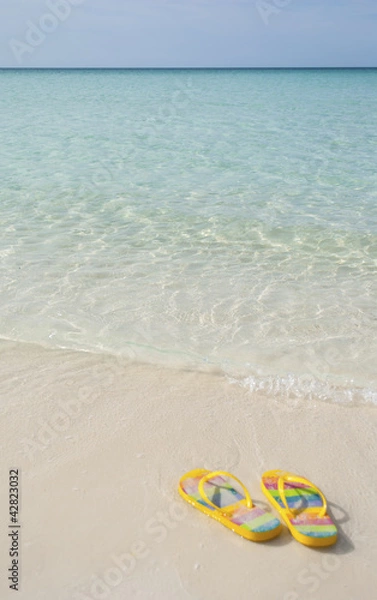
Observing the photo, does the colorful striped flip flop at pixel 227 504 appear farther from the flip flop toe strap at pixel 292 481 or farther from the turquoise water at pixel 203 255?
the turquoise water at pixel 203 255

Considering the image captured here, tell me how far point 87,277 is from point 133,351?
170 cm

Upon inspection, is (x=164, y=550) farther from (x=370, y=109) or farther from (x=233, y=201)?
(x=370, y=109)

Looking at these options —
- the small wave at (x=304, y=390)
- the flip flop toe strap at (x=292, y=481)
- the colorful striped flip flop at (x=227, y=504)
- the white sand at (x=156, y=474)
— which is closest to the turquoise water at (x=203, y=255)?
the small wave at (x=304, y=390)

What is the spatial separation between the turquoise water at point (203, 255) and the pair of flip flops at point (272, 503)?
1.06 m

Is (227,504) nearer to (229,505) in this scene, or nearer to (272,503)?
(229,505)

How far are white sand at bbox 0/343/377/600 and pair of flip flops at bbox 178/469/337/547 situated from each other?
5 cm

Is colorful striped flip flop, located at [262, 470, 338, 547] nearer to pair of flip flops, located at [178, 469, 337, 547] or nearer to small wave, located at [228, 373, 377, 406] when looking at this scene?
pair of flip flops, located at [178, 469, 337, 547]

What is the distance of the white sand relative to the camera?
267cm

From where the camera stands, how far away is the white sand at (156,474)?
2.67 metres

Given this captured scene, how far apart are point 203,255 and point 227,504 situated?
4129 mm

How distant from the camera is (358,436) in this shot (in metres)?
3.71

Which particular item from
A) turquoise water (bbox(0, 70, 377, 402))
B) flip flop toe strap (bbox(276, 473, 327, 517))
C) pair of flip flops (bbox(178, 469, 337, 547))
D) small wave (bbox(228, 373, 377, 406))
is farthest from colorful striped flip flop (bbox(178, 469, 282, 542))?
turquoise water (bbox(0, 70, 377, 402))

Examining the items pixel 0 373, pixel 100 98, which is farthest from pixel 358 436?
pixel 100 98

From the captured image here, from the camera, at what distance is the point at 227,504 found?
3.10 m
